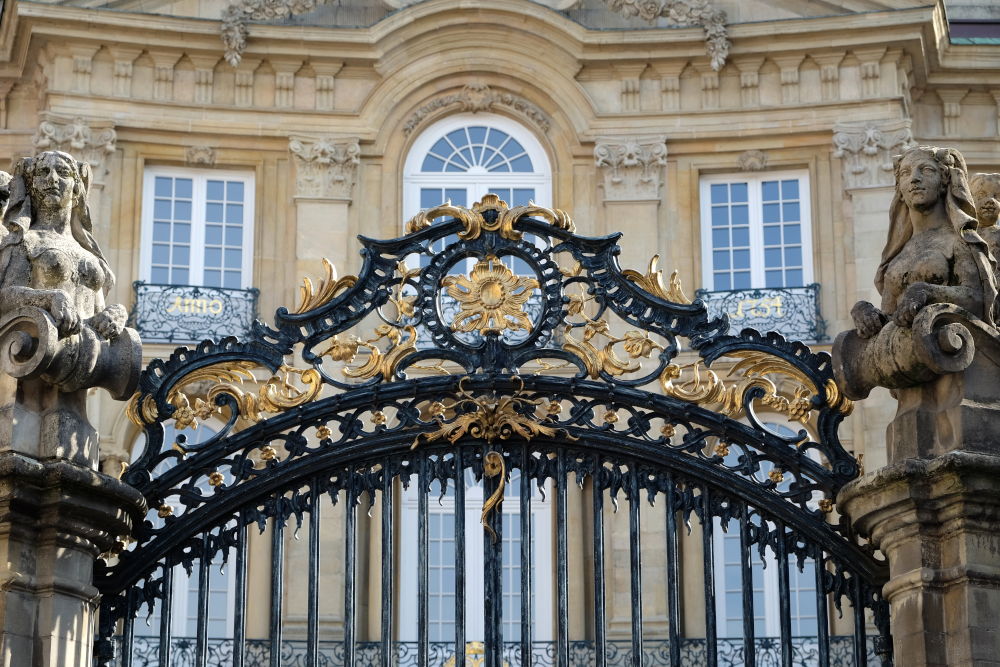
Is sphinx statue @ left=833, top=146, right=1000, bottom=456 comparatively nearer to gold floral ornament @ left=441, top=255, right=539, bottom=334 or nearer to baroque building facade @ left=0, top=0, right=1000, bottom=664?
gold floral ornament @ left=441, top=255, right=539, bottom=334

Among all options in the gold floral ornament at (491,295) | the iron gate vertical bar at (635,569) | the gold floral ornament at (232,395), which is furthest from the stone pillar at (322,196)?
the iron gate vertical bar at (635,569)

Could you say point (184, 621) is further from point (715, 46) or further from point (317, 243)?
point (715, 46)

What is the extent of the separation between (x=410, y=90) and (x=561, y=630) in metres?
11.6

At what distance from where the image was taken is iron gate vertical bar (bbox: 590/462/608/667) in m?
14.3

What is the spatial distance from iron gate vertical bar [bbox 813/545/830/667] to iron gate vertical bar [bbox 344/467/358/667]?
280 centimetres

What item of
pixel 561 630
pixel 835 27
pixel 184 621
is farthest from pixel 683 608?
pixel 561 630

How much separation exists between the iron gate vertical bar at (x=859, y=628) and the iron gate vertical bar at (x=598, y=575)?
1499 millimetres

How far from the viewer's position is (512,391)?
1515 cm

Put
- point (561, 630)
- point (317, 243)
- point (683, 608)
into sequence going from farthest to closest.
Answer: point (317, 243)
point (683, 608)
point (561, 630)

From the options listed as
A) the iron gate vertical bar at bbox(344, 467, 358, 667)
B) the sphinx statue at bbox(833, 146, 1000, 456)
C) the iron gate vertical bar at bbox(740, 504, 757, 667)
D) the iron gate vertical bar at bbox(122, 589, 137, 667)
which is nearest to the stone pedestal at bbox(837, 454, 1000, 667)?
the sphinx statue at bbox(833, 146, 1000, 456)

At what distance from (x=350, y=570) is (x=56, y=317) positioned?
2389 millimetres

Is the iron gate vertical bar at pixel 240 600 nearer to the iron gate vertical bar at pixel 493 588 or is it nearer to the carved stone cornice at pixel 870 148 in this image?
the iron gate vertical bar at pixel 493 588

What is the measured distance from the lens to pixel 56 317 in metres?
14.1

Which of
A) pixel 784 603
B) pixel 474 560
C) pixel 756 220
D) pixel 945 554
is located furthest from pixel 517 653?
pixel 945 554
